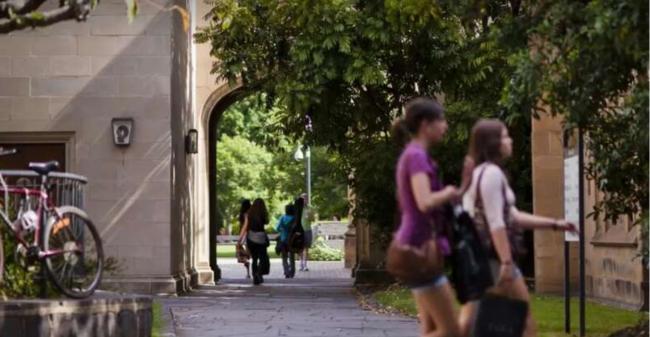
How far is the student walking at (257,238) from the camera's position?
26750 millimetres

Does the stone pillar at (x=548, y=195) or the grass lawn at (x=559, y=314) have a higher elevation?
the stone pillar at (x=548, y=195)

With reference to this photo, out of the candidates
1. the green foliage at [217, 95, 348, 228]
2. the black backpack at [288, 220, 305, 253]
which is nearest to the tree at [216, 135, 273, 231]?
the green foliage at [217, 95, 348, 228]

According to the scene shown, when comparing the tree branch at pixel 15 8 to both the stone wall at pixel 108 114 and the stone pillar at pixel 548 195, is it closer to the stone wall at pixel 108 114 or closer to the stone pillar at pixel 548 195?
the stone wall at pixel 108 114

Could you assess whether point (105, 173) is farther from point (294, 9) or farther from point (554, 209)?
point (554, 209)

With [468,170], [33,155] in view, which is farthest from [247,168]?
A: [468,170]

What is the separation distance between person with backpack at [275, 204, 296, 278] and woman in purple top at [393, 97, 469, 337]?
23.4 metres

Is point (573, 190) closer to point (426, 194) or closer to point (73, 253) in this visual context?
point (73, 253)

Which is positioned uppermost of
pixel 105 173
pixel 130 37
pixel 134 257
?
pixel 130 37

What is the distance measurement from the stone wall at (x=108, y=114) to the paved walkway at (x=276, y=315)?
128 centimetres

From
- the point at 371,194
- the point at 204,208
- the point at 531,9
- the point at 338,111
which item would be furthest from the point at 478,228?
the point at 204,208

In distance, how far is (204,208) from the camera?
28484mm

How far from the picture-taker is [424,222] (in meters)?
7.30

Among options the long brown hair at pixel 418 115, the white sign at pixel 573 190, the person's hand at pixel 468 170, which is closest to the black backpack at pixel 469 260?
the person's hand at pixel 468 170

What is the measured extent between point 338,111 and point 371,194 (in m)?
2.64
